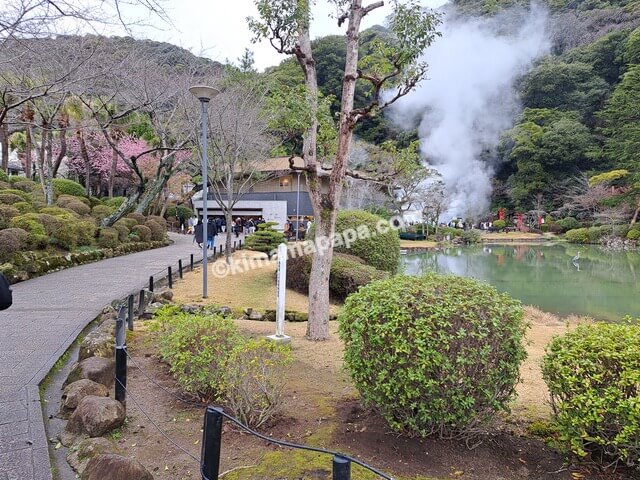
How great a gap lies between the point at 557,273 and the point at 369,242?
12.6 meters

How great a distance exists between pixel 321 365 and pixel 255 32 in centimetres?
463

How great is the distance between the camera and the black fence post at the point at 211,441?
1770 mm

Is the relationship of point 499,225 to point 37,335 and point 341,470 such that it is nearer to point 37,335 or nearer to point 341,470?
point 37,335

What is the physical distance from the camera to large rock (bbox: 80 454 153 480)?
226cm

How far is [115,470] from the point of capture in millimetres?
2275

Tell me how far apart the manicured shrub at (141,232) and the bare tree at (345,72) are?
1342 centimetres

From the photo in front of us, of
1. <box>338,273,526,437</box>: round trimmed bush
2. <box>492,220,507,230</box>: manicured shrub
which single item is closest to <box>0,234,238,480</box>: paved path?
<box>338,273,526,437</box>: round trimmed bush

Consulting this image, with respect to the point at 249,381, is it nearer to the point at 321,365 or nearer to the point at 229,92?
the point at 321,365

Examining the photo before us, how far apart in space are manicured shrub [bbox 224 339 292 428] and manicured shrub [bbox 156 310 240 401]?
155mm

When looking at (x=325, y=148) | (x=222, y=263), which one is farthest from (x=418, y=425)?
(x=222, y=263)

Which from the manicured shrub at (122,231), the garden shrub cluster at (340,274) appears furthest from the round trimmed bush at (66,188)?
the garden shrub cluster at (340,274)

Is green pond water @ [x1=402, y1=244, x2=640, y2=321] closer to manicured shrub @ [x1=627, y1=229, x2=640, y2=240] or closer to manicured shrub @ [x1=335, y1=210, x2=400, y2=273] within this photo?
manicured shrub @ [x1=335, y1=210, x2=400, y2=273]

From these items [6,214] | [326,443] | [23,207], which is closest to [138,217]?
[23,207]

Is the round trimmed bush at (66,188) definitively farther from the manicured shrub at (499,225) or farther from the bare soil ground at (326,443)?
the manicured shrub at (499,225)
